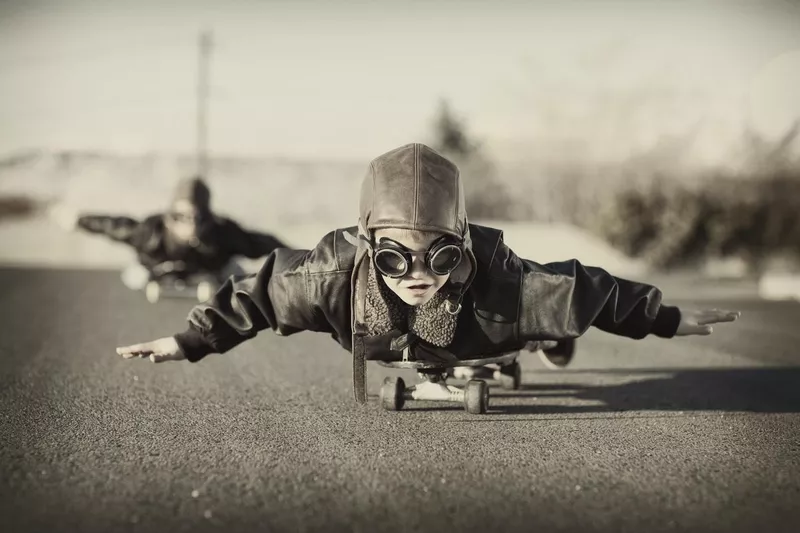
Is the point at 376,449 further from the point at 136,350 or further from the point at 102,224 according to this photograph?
the point at 102,224

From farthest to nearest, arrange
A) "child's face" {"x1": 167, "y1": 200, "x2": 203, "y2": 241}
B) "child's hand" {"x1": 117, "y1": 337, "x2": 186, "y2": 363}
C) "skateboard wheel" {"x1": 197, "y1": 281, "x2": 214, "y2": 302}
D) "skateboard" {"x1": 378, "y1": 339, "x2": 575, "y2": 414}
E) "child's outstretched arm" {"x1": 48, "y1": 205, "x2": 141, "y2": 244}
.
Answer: "skateboard wheel" {"x1": 197, "y1": 281, "x2": 214, "y2": 302}
"child's face" {"x1": 167, "y1": 200, "x2": 203, "y2": 241}
"child's outstretched arm" {"x1": 48, "y1": 205, "x2": 141, "y2": 244}
"skateboard" {"x1": 378, "y1": 339, "x2": 575, "y2": 414}
"child's hand" {"x1": 117, "y1": 337, "x2": 186, "y2": 363}

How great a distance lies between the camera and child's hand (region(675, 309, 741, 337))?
4.91 meters

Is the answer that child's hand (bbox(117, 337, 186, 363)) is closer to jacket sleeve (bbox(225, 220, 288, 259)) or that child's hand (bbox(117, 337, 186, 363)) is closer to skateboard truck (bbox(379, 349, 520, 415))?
skateboard truck (bbox(379, 349, 520, 415))

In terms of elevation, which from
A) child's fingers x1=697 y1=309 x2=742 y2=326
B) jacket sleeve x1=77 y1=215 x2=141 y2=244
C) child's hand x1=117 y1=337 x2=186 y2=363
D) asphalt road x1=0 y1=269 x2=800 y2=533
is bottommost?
asphalt road x1=0 y1=269 x2=800 y2=533

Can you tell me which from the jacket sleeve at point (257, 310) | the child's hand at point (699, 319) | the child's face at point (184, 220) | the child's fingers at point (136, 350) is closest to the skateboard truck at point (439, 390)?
the jacket sleeve at point (257, 310)

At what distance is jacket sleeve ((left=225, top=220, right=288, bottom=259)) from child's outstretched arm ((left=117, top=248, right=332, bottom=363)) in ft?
13.8

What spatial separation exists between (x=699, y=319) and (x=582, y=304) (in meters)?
0.80

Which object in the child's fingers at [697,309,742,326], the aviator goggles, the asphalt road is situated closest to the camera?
the asphalt road

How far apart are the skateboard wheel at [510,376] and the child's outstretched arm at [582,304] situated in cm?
108

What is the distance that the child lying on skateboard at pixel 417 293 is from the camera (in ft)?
13.9

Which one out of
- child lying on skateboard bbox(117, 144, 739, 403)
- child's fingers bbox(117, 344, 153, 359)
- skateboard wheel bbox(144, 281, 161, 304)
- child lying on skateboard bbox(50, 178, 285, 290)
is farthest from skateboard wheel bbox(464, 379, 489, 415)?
skateboard wheel bbox(144, 281, 161, 304)

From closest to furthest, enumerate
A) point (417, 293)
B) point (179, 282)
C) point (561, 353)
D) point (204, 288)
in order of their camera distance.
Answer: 1. point (417, 293)
2. point (561, 353)
3. point (204, 288)
4. point (179, 282)

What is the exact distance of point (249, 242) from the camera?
9.68m

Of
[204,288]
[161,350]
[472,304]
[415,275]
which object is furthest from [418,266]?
[204,288]
